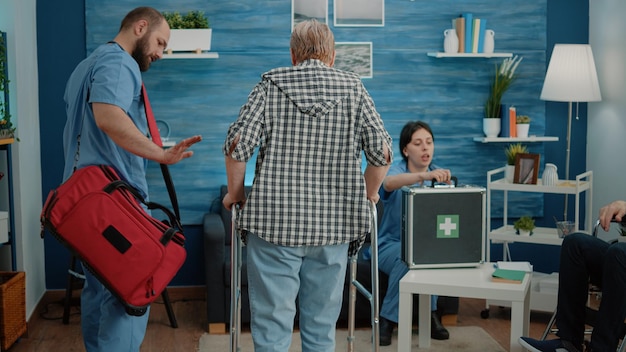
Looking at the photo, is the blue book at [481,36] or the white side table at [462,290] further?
the blue book at [481,36]

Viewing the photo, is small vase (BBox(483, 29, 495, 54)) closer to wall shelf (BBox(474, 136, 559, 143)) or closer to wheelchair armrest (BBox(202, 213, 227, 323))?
wall shelf (BBox(474, 136, 559, 143))

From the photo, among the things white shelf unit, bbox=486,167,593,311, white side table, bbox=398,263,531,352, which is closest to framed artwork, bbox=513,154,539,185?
white shelf unit, bbox=486,167,593,311

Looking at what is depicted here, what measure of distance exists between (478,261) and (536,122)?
1.80 meters

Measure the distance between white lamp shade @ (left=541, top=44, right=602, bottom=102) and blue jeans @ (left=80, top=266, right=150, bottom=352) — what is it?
2956mm

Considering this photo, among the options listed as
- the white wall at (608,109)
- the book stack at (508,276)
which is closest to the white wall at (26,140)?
the book stack at (508,276)

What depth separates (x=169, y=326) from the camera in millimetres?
4523

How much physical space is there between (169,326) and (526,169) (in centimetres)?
213

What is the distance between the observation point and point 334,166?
101 inches

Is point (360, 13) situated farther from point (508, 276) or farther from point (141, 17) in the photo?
point (141, 17)

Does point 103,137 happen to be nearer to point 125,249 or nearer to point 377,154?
point 125,249

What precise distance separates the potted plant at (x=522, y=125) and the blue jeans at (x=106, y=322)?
9.85 ft

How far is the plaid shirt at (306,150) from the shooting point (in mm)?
2510

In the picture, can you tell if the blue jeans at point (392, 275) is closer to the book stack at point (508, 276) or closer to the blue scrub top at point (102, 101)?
the book stack at point (508, 276)

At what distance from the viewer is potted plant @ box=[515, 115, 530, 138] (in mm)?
5148
